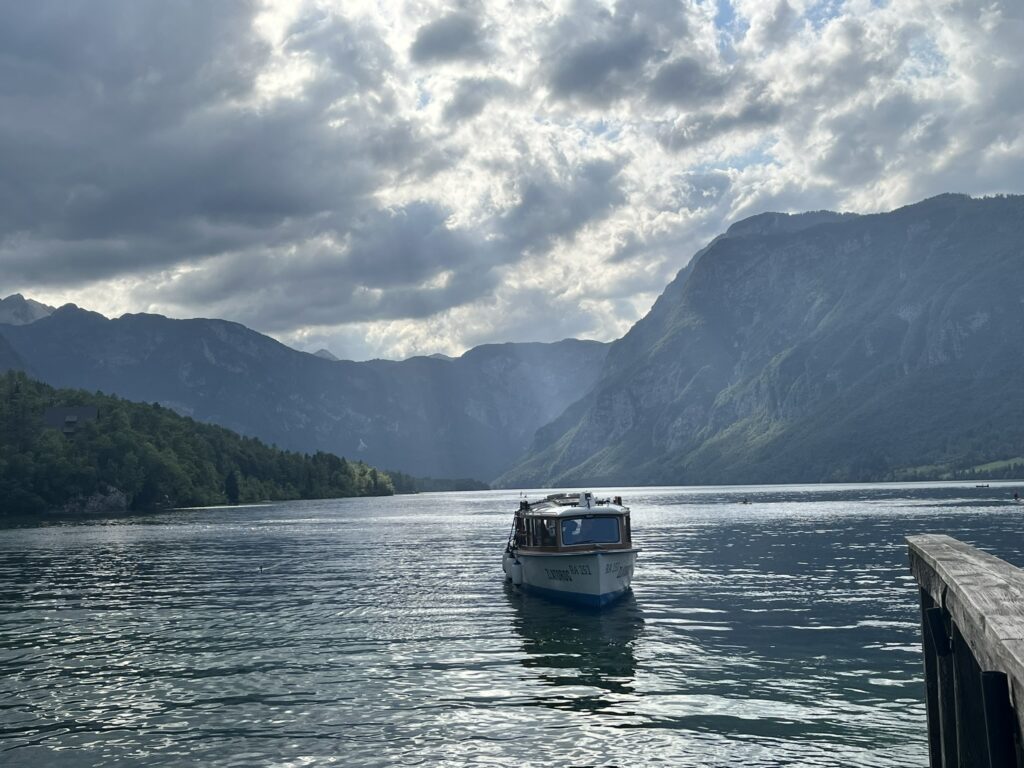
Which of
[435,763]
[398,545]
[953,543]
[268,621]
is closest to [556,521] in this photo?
[268,621]

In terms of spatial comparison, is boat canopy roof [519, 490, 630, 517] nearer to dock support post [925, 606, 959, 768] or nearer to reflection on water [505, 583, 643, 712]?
reflection on water [505, 583, 643, 712]

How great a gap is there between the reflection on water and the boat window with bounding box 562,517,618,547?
378cm

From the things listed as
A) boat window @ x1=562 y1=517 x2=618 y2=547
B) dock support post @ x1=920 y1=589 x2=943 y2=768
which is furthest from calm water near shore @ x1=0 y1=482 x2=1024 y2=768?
dock support post @ x1=920 y1=589 x2=943 y2=768

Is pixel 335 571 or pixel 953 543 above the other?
pixel 953 543

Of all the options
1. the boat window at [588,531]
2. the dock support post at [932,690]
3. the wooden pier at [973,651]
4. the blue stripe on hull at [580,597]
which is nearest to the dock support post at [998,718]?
the wooden pier at [973,651]

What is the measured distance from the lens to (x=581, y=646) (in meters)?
39.6

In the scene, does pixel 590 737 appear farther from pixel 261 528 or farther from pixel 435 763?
pixel 261 528

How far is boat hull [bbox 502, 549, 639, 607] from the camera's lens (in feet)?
164

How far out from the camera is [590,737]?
974 inches

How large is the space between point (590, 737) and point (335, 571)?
5347cm

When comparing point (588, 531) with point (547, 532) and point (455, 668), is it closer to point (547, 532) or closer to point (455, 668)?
point (547, 532)

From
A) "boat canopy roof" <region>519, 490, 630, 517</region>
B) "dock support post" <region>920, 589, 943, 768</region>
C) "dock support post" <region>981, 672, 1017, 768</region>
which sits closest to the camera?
"dock support post" <region>981, 672, 1017, 768</region>

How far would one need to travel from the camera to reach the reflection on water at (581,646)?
30344 mm

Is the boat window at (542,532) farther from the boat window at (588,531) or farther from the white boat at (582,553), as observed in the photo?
the boat window at (588,531)
